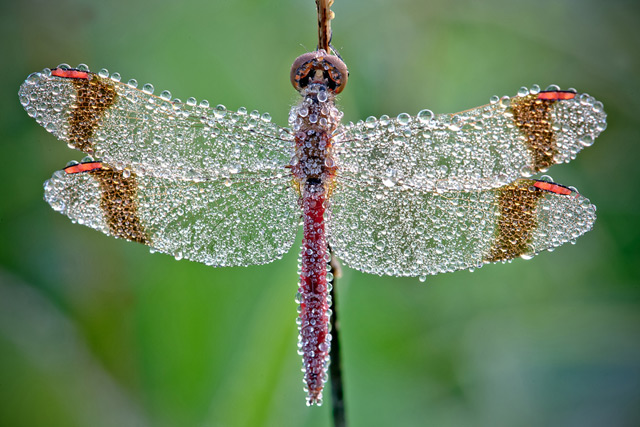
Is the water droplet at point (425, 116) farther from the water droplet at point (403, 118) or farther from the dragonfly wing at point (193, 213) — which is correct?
the dragonfly wing at point (193, 213)

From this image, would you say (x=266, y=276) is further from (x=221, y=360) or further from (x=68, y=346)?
(x=68, y=346)

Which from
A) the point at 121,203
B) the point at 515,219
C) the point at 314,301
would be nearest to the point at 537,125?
the point at 515,219

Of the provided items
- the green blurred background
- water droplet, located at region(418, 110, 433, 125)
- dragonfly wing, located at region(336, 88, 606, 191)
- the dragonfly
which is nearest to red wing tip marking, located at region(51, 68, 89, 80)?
the dragonfly

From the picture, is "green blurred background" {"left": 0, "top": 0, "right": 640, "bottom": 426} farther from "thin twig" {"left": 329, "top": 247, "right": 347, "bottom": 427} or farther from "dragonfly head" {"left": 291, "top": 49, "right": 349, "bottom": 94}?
"dragonfly head" {"left": 291, "top": 49, "right": 349, "bottom": 94}

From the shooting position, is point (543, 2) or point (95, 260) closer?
point (95, 260)

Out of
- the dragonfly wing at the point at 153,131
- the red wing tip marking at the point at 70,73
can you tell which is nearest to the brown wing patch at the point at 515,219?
the dragonfly wing at the point at 153,131

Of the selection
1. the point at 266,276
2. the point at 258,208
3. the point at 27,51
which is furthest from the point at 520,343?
the point at 27,51
